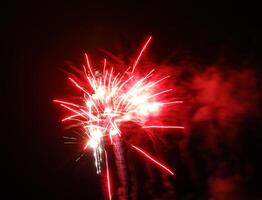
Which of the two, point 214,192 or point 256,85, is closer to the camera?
→ point 256,85

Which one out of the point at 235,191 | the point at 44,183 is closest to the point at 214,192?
the point at 235,191

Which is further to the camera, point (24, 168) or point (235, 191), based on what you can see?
point (24, 168)

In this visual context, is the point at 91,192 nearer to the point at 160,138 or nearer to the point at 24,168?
the point at 24,168

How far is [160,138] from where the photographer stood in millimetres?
12336

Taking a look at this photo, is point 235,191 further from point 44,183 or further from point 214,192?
point 44,183

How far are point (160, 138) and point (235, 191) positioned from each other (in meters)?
2.82

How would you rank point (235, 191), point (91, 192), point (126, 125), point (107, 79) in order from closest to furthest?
point (107, 79), point (235, 191), point (126, 125), point (91, 192)

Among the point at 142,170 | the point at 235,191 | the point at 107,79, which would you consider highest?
the point at 107,79

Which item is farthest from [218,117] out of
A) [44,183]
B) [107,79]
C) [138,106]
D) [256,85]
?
[44,183]

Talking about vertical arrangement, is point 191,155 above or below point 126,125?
below

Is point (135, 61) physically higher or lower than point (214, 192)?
higher

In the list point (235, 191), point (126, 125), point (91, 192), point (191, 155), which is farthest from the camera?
point (91, 192)

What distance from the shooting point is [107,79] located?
9.75 m

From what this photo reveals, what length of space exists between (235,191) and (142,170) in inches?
138
